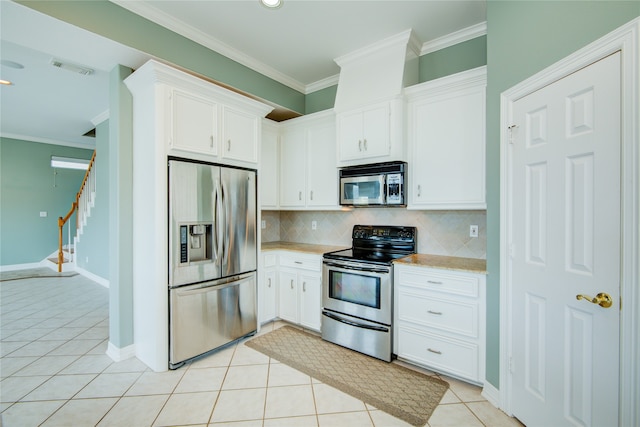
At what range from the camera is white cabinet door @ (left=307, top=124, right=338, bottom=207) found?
3.41 meters

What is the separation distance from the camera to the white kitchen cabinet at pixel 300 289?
3.16 meters

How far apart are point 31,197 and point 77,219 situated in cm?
120

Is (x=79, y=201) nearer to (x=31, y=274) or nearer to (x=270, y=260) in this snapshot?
(x=31, y=274)

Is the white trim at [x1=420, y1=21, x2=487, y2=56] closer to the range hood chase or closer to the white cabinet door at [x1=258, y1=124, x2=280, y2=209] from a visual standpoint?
the range hood chase

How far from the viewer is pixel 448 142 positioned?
262cm

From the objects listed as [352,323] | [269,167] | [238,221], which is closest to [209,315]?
[238,221]

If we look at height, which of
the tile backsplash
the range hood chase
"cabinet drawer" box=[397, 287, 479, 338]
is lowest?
"cabinet drawer" box=[397, 287, 479, 338]

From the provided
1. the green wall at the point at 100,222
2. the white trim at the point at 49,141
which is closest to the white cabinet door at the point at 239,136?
the green wall at the point at 100,222

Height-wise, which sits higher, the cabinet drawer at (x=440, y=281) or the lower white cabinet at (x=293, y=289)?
the cabinet drawer at (x=440, y=281)

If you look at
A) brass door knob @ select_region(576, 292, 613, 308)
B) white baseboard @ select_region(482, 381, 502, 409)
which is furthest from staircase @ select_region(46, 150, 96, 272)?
brass door knob @ select_region(576, 292, 613, 308)

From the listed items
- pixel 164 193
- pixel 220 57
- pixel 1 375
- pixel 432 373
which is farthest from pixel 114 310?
pixel 432 373

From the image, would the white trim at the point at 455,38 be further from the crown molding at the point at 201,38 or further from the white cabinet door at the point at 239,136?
the white cabinet door at the point at 239,136

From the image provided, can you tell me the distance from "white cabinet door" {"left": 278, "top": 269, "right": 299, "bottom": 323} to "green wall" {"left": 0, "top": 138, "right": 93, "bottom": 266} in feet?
20.5

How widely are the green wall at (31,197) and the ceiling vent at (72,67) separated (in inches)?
176
